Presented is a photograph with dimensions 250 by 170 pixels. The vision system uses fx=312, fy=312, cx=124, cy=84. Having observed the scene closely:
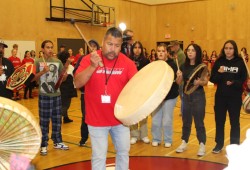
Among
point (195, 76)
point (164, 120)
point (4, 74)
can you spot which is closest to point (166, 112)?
point (164, 120)

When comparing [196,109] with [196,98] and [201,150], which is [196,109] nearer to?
[196,98]

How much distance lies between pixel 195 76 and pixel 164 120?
1173 millimetres

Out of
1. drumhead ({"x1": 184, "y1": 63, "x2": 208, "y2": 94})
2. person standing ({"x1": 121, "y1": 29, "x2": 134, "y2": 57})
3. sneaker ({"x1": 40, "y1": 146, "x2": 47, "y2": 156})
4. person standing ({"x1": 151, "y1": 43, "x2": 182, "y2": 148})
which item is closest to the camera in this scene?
drumhead ({"x1": 184, "y1": 63, "x2": 208, "y2": 94})

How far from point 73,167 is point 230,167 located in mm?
4217

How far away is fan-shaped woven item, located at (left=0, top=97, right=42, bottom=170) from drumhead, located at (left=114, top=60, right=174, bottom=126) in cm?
142

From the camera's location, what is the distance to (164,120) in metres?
5.82

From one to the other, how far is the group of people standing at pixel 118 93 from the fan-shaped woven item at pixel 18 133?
1.49 meters

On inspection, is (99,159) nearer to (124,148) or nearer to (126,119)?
(124,148)

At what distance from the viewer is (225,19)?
19688 mm

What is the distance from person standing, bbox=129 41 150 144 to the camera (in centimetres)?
593

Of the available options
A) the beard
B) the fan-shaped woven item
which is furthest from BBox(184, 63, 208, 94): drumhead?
the fan-shaped woven item

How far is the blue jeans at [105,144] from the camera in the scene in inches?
129

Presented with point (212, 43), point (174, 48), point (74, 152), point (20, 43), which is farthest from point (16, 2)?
point (212, 43)

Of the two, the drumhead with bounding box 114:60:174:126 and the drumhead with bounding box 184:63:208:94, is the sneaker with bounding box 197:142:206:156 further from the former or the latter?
the drumhead with bounding box 114:60:174:126
